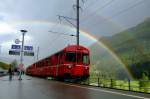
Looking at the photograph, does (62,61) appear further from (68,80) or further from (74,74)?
(68,80)

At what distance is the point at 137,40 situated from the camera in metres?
132

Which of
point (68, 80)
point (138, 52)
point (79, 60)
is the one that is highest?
point (138, 52)

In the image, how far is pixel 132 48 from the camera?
11869 cm

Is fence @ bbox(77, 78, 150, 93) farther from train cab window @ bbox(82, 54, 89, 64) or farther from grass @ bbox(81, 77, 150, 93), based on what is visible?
→ train cab window @ bbox(82, 54, 89, 64)

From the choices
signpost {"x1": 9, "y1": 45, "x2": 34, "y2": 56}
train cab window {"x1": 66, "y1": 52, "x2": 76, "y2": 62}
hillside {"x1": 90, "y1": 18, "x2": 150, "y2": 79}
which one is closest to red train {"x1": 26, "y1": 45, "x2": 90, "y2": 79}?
train cab window {"x1": 66, "y1": 52, "x2": 76, "y2": 62}

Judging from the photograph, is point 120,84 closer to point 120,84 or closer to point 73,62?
point 120,84

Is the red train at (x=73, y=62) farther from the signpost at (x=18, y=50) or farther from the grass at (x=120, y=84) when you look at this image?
the signpost at (x=18, y=50)

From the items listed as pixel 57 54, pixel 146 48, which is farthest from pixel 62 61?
pixel 146 48

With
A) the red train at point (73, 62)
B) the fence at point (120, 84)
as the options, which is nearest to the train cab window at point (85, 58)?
the red train at point (73, 62)

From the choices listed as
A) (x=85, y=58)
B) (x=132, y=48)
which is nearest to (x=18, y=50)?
(x=85, y=58)

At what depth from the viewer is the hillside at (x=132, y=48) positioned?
3908 inches

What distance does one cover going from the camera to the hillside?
99.3 m

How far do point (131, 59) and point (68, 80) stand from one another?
2887 inches

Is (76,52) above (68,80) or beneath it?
above
